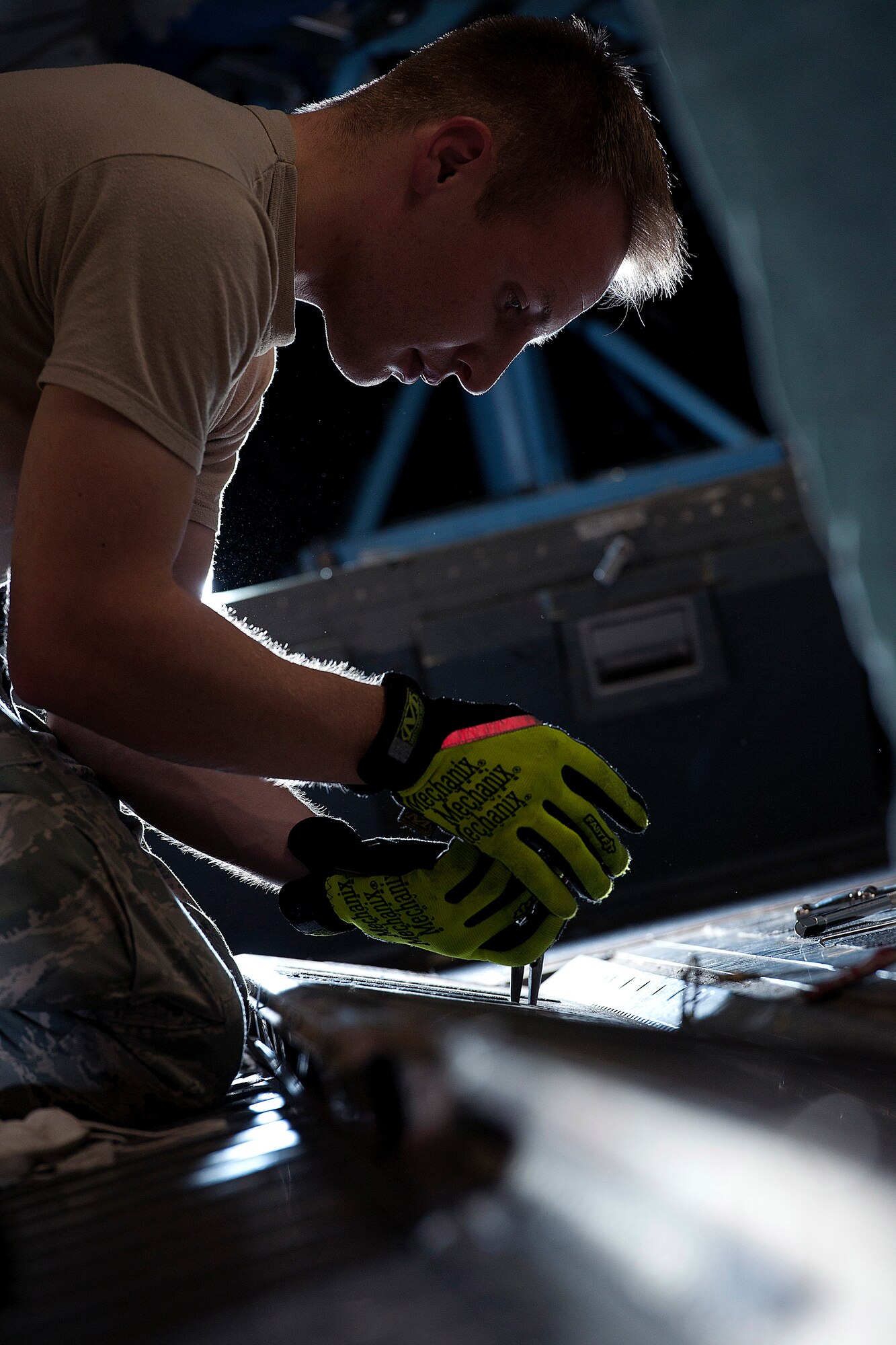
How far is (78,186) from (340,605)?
1.41 m

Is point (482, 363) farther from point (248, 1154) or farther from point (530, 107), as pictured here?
point (248, 1154)

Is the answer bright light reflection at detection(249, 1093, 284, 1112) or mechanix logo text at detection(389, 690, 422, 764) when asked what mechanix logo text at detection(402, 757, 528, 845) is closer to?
mechanix logo text at detection(389, 690, 422, 764)

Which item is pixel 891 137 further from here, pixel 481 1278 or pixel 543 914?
pixel 481 1278

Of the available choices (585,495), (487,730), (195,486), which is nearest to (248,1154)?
(487,730)

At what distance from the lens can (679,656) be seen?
2184mm

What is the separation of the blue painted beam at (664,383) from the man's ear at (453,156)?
2.38 m

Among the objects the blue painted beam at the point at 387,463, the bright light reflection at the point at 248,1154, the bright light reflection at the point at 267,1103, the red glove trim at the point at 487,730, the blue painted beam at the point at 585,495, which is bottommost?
the bright light reflection at the point at 267,1103

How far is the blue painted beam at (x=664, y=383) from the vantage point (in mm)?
3209

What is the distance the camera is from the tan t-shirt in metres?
0.65

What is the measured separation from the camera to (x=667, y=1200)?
1.19ft

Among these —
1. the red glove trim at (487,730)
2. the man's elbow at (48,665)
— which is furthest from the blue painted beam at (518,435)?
the man's elbow at (48,665)

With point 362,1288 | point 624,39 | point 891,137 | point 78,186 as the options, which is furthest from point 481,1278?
point 624,39

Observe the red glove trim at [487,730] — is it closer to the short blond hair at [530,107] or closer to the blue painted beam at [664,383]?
the short blond hair at [530,107]

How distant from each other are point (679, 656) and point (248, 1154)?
5.67 feet
